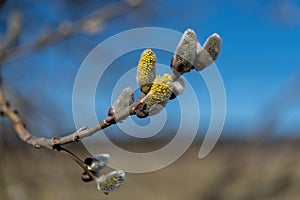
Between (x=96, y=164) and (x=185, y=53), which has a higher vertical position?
(x=185, y=53)

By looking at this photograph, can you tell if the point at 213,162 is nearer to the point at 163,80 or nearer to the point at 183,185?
the point at 183,185

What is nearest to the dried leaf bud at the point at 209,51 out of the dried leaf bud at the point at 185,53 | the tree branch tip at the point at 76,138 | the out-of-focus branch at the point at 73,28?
the dried leaf bud at the point at 185,53

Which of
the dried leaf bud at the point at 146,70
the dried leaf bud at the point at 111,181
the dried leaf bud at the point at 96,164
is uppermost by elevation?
the dried leaf bud at the point at 146,70

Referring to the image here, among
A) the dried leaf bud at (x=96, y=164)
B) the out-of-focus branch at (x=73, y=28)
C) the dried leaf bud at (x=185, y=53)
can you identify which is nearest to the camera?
the dried leaf bud at (x=185, y=53)

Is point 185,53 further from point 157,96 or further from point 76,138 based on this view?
point 76,138

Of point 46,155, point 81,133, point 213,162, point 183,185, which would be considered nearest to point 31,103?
point 46,155

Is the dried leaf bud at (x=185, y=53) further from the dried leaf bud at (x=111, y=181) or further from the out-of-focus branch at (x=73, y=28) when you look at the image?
the out-of-focus branch at (x=73, y=28)

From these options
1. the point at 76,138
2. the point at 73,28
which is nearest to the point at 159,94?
the point at 76,138

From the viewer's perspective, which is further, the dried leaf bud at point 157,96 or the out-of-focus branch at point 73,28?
the out-of-focus branch at point 73,28
